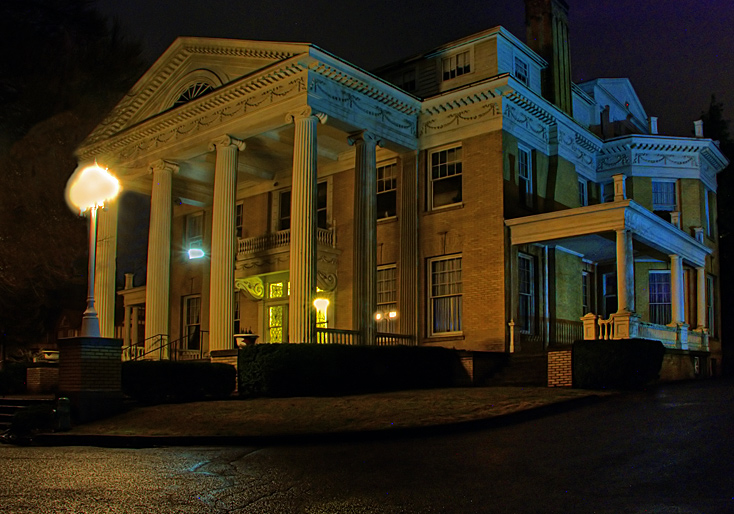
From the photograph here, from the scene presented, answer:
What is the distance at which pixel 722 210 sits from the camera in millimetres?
34594

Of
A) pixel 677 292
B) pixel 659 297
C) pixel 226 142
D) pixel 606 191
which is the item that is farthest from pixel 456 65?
pixel 659 297

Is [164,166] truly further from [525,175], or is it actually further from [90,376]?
[525,175]

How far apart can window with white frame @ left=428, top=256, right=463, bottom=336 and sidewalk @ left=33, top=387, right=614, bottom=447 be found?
238 inches

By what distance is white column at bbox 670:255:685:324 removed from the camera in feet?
78.6

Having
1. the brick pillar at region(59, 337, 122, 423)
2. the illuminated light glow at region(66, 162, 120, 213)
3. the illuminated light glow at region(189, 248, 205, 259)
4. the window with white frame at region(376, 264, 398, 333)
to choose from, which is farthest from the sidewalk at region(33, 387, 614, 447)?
the illuminated light glow at region(189, 248, 205, 259)

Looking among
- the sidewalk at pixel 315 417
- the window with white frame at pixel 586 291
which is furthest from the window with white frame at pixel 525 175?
the sidewalk at pixel 315 417

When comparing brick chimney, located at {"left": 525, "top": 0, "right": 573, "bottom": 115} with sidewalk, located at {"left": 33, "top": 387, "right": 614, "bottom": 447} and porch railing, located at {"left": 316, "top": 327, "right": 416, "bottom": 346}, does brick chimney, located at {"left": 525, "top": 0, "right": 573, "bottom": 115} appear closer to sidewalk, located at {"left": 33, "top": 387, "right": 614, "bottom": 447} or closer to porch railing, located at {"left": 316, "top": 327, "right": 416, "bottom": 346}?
porch railing, located at {"left": 316, "top": 327, "right": 416, "bottom": 346}

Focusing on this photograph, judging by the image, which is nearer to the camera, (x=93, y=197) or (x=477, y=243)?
(x=93, y=197)

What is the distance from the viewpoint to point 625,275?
20844 mm

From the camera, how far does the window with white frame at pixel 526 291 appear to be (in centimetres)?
2430

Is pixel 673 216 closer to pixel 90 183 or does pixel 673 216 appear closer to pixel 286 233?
pixel 286 233

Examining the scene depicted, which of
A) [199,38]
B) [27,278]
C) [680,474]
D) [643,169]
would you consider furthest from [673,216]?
[27,278]

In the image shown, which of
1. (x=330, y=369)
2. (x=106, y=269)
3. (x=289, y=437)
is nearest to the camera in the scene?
(x=289, y=437)

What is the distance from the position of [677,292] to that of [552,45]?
9.93 meters
